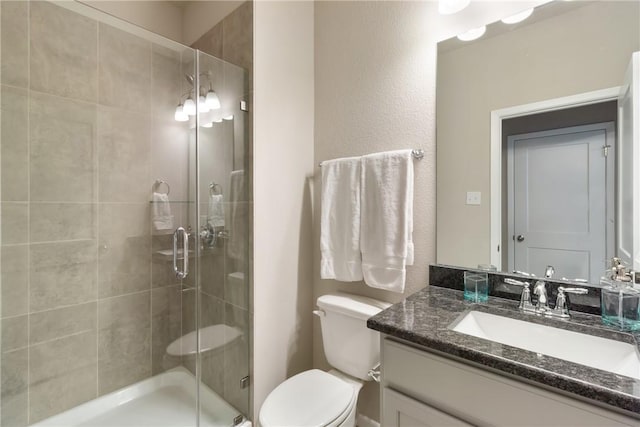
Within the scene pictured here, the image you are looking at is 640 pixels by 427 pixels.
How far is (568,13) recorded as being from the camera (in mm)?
1050

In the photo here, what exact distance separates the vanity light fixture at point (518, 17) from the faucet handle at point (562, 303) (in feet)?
3.31

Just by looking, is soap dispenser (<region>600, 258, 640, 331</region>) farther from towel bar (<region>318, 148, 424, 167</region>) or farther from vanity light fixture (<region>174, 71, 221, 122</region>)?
vanity light fixture (<region>174, 71, 221, 122</region>)

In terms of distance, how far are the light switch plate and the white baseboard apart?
1227mm

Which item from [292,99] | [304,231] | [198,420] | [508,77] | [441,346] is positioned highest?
[292,99]

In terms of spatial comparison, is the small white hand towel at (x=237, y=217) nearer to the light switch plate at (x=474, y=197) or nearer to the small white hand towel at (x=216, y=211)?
the small white hand towel at (x=216, y=211)

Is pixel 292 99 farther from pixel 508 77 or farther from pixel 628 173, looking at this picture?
pixel 628 173

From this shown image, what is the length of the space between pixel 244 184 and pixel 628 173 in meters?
1.52

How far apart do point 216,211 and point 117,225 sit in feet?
2.05

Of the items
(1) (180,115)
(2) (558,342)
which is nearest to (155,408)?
(1) (180,115)

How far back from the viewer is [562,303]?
38.6 inches

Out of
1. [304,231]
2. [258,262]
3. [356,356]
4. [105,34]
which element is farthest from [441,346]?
[105,34]

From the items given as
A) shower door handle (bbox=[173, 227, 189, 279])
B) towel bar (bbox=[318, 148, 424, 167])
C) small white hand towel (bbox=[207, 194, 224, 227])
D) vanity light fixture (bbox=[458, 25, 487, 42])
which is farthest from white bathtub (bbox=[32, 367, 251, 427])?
vanity light fixture (bbox=[458, 25, 487, 42])

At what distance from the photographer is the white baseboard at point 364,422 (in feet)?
5.07

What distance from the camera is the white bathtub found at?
1550 mm
